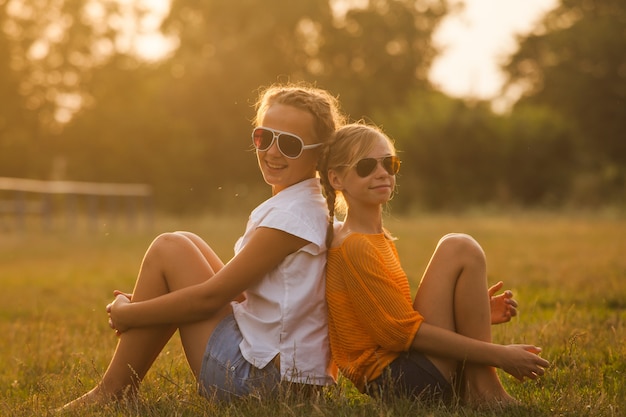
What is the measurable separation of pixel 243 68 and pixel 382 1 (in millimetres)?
7877

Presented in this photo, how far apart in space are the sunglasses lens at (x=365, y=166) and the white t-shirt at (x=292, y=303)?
213 mm

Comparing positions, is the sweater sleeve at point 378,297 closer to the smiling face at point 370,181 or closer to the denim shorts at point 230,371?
the smiling face at point 370,181

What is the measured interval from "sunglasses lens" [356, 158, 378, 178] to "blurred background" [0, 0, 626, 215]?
24368 mm

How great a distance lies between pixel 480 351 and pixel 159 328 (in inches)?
49.4

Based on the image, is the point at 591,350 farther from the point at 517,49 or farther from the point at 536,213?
the point at 517,49

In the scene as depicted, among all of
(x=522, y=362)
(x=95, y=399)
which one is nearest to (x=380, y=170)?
(x=522, y=362)

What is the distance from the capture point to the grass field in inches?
136

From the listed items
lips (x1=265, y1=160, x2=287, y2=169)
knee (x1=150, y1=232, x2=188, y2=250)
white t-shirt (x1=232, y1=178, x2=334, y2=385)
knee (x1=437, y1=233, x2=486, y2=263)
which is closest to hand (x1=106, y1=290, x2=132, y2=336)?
knee (x1=150, y1=232, x2=188, y2=250)

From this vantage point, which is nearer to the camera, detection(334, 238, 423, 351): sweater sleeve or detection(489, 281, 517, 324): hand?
detection(334, 238, 423, 351): sweater sleeve

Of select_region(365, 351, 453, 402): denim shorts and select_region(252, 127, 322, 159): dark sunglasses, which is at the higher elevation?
select_region(252, 127, 322, 159): dark sunglasses

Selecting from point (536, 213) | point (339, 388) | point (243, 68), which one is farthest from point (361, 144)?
point (243, 68)

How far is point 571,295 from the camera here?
24.3 ft

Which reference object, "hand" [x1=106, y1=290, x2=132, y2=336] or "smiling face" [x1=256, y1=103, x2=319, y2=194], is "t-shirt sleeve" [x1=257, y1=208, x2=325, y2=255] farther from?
"hand" [x1=106, y1=290, x2=132, y2=336]

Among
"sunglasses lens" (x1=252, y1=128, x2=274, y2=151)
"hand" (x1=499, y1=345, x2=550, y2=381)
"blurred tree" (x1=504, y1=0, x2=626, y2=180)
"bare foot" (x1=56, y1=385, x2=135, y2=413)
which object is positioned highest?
"blurred tree" (x1=504, y1=0, x2=626, y2=180)
